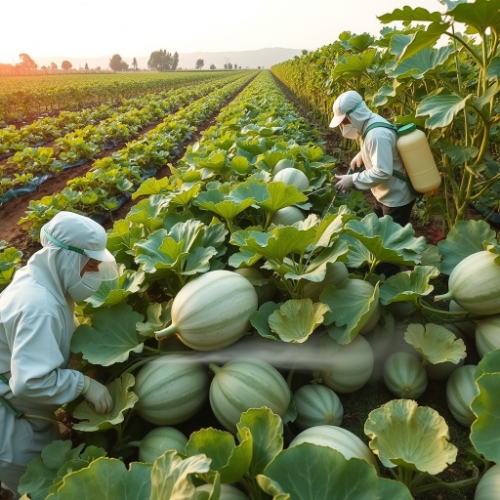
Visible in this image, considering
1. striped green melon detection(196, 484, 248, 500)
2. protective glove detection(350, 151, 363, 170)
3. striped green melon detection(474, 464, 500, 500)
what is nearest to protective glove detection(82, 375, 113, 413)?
striped green melon detection(196, 484, 248, 500)

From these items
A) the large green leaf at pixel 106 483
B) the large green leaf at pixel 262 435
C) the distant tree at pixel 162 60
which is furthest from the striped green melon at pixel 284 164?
the distant tree at pixel 162 60

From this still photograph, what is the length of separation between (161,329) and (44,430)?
722mm

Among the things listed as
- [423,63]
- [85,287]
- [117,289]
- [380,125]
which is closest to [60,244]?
[85,287]

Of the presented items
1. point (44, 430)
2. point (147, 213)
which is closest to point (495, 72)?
point (147, 213)

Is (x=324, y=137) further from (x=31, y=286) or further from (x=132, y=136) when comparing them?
(x=31, y=286)

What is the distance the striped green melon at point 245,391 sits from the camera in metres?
1.72

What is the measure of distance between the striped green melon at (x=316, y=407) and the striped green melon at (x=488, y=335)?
29.7 inches

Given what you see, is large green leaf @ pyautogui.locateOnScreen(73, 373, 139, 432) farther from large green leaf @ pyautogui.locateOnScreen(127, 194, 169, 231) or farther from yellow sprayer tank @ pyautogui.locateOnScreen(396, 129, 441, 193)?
yellow sprayer tank @ pyautogui.locateOnScreen(396, 129, 441, 193)

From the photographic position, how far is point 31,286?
1804 millimetres

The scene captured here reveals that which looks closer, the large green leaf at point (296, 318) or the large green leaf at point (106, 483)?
the large green leaf at point (106, 483)

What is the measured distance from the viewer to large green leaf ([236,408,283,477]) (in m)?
1.29

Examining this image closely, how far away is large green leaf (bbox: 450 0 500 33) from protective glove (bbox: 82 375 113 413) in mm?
2566

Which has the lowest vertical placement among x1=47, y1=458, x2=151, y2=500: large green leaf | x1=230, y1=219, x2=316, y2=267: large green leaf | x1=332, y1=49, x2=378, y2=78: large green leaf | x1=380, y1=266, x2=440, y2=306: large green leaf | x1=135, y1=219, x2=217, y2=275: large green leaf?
x1=47, y1=458, x2=151, y2=500: large green leaf

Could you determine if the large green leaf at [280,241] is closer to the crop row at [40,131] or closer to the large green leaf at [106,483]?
the large green leaf at [106,483]
